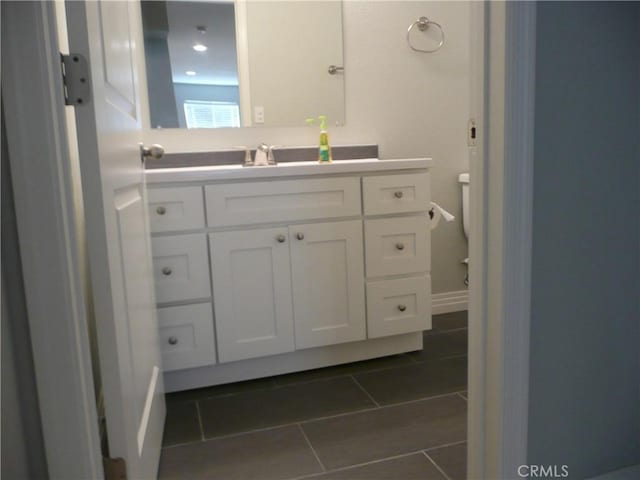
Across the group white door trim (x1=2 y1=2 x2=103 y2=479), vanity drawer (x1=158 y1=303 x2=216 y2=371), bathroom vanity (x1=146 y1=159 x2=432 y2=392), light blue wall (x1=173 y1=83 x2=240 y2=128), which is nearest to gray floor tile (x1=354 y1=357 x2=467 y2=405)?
bathroom vanity (x1=146 y1=159 x2=432 y2=392)

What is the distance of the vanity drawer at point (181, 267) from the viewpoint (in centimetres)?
167

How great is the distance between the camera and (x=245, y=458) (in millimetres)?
1407

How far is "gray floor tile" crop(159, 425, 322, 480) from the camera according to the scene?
1333 mm

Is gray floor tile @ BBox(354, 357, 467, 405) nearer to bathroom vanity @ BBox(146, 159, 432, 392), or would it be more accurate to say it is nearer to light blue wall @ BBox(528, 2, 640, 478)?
bathroom vanity @ BBox(146, 159, 432, 392)

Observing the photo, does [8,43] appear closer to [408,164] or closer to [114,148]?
[114,148]

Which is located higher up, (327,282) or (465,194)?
(465,194)

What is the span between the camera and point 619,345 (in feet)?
3.47

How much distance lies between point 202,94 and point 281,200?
712mm

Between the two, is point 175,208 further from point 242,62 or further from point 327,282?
point 242,62

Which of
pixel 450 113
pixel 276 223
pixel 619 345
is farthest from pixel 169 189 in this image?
pixel 450 113

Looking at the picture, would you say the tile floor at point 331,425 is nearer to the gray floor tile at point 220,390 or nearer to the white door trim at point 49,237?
the gray floor tile at point 220,390

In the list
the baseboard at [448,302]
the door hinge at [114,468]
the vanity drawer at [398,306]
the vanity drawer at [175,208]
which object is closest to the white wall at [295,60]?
the vanity drawer at [175,208]

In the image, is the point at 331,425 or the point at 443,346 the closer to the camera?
the point at 331,425

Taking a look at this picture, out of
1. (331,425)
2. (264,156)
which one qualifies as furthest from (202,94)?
(331,425)
